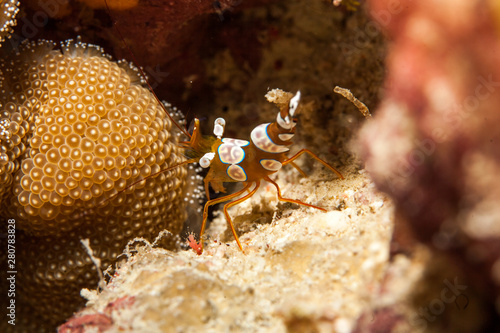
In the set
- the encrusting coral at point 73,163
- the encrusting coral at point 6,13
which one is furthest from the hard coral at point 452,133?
the encrusting coral at point 6,13

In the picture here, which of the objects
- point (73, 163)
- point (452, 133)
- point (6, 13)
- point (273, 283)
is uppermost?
point (452, 133)

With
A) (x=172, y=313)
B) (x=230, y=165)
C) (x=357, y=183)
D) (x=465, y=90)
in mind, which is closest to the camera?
(x=465, y=90)

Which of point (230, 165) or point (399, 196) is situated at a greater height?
point (399, 196)

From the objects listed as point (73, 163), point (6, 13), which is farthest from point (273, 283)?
point (6, 13)

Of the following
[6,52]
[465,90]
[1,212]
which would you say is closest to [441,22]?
[465,90]

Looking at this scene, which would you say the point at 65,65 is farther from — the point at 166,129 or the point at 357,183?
the point at 357,183

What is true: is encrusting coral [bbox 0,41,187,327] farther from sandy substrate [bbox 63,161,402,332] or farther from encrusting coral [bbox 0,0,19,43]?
sandy substrate [bbox 63,161,402,332]

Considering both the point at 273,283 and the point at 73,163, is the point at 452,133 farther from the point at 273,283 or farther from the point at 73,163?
the point at 73,163

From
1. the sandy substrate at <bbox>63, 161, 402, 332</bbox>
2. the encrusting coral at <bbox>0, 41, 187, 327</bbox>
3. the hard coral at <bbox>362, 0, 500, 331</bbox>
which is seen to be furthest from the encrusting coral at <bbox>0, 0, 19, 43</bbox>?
the hard coral at <bbox>362, 0, 500, 331</bbox>
